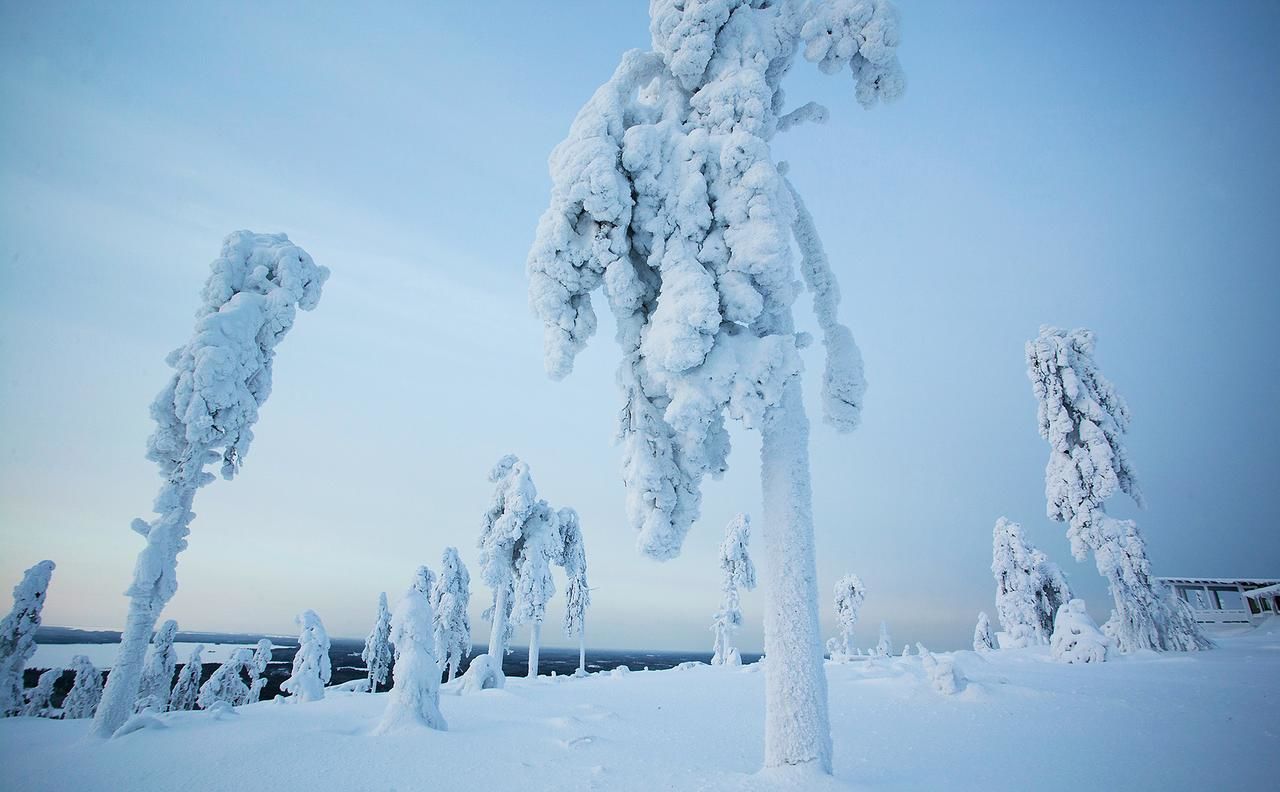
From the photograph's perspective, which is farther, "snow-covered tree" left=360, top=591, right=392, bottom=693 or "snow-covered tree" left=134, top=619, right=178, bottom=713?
"snow-covered tree" left=360, top=591, right=392, bottom=693

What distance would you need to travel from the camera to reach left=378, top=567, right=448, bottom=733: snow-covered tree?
28.0 feet

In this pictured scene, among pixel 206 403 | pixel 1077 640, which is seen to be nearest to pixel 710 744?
pixel 206 403

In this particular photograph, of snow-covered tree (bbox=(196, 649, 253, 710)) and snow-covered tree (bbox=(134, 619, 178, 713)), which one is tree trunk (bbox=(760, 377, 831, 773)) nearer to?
snow-covered tree (bbox=(196, 649, 253, 710))

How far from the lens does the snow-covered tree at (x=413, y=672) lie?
8.54 m

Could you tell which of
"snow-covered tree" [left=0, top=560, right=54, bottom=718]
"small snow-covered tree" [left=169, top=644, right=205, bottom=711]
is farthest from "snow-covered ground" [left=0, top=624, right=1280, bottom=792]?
"small snow-covered tree" [left=169, top=644, right=205, bottom=711]

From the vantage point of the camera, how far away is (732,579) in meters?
36.9

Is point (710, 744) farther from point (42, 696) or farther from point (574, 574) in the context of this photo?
point (42, 696)

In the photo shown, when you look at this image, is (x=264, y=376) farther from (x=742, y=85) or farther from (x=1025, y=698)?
(x=1025, y=698)

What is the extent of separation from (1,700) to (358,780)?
69.6 ft

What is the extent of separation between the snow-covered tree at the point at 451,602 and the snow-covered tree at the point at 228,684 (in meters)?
10.2

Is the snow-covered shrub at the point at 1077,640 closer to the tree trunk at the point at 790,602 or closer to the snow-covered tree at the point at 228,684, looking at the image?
the tree trunk at the point at 790,602

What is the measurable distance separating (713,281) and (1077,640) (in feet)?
64.5

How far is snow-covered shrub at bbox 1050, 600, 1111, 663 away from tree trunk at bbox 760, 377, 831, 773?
16940mm

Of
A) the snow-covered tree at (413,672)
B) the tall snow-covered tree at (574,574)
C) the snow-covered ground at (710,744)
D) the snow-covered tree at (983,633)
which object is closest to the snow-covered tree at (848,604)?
the snow-covered tree at (983,633)
